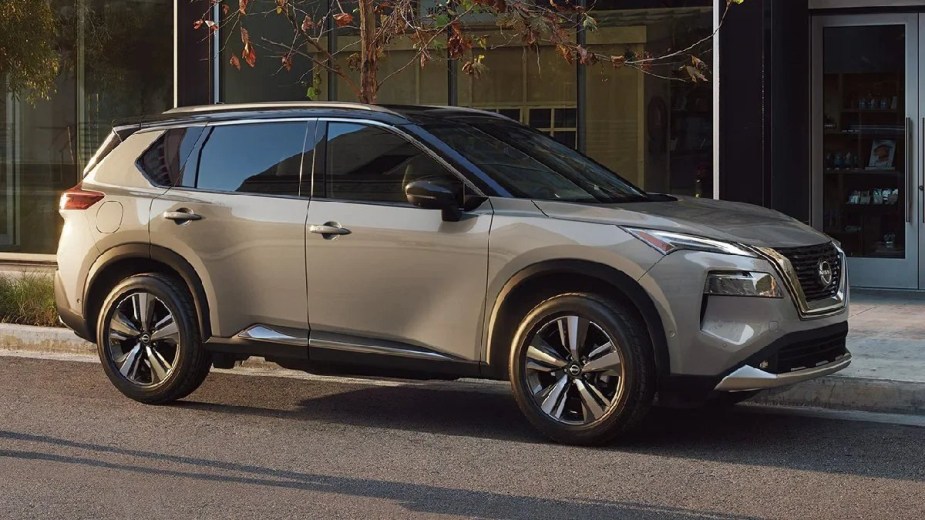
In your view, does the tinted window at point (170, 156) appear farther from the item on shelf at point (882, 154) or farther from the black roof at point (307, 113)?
the item on shelf at point (882, 154)

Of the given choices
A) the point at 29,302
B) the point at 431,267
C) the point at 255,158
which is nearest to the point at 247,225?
the point at 255,158

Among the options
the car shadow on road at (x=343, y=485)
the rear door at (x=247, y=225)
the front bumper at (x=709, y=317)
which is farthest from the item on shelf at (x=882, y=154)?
the car shadow on road at (x=343, y=485)

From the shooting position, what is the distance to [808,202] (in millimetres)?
14773

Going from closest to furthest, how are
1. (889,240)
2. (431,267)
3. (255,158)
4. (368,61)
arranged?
(431,267) < (255,158) < (368,61) < (889,240)

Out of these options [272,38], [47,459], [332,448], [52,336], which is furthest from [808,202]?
[47,459]

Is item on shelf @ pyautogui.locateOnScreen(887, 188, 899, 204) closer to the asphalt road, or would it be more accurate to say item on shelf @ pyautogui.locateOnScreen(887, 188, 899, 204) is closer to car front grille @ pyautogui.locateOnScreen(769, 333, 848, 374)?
the asphalt road

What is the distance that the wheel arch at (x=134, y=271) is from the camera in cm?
823

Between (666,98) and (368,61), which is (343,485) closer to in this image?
(368,61)

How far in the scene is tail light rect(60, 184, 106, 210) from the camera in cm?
869

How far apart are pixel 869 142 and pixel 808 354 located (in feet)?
26.7

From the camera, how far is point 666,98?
13.8 meters

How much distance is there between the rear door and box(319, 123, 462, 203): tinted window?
0.60 ft

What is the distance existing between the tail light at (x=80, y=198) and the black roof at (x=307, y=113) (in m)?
0.47

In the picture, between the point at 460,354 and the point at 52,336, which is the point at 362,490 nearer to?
the point at 460,354
